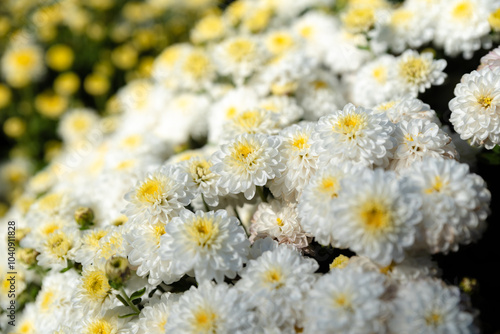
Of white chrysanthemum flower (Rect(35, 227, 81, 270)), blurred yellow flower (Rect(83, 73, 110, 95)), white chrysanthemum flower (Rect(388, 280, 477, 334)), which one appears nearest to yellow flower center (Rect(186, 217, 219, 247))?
white chrysanthemum flower (Rect(388, 280, 477, 334))

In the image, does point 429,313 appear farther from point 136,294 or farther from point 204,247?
point 136,294

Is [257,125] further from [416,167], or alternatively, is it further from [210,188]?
[416,167]

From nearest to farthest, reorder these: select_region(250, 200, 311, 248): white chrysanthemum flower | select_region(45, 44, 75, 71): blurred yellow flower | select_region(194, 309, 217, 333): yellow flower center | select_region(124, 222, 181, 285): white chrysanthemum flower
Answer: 1. select_region(194, 309, 217, 333): yellow flower center
2. select_region(124, 222, 181, 285): white chrysanthemum flower
3. select_region(250, 200, 311, 248): white chrysanthemum flower
4. select_region(45, 44, 75, 71): blurred yellow flower

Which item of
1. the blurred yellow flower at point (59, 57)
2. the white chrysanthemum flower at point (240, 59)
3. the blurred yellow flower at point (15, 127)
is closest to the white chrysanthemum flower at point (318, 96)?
the white chrysanthemum flower at point (240, 59)

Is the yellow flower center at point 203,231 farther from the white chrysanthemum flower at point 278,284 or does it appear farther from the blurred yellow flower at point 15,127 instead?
the blurred yellow flower at point 15,127

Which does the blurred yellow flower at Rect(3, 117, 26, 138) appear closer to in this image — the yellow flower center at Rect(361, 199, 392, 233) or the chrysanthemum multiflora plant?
the chrysanthemum multiflora plant

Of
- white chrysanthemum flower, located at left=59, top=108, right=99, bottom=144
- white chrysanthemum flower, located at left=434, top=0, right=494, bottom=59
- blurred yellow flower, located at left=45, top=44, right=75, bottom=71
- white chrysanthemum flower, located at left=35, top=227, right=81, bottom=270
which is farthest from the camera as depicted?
blurred yellow flower, located at left=45, top=44, right=75, bottom=71
